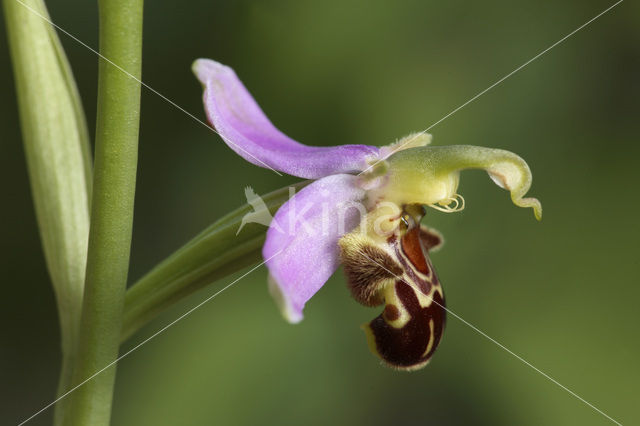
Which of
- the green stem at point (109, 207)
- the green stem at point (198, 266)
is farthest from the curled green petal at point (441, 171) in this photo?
the green stem at point (109, 207)

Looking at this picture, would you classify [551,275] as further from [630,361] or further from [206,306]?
[206,306]

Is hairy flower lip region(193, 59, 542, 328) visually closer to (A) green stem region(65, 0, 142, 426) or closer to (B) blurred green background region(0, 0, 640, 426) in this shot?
(A) green stem region(65, 0, 142, 426)

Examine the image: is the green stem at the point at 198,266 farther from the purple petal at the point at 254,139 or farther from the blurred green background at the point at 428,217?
the blurred green background at the point at 428,217

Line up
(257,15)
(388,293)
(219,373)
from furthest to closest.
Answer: (257,15) → (219,373) → (388,293)

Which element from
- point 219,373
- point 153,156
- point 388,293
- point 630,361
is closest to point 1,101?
point 153,156

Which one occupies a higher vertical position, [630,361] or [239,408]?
[239,408]

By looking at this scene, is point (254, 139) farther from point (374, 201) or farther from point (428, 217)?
point (428, 217)
